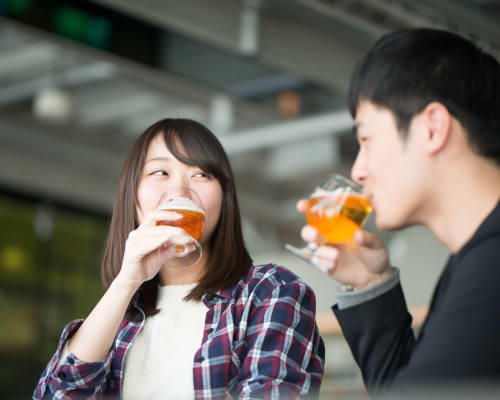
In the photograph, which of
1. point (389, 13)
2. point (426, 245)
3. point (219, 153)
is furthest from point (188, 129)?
point (426, 245)

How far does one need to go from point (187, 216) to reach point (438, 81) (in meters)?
0.65

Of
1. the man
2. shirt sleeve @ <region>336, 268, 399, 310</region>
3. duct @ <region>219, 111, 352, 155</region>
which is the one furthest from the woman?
duct @ <region>219, 111, 352, 155</region>

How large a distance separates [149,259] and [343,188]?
469mm

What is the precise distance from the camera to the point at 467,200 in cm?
122

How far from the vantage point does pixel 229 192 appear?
6.25ft

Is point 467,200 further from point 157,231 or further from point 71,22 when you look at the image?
point 71,22

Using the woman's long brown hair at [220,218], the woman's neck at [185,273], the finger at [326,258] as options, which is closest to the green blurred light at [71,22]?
the woman's long brown hair at [220,218]

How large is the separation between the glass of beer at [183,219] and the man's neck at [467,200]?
1.94 feet

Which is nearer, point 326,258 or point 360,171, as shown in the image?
point 360,171

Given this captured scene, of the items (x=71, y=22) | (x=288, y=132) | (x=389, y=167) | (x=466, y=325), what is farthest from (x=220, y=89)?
(x=466, y=325)

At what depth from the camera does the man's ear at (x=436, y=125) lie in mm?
1210

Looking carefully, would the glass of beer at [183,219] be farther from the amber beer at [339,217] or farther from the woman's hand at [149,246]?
the amber beer at [339,217]

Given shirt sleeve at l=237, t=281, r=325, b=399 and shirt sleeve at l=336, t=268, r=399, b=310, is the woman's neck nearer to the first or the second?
→ shirt sleeve at l=237, t=281, r=325, b=399

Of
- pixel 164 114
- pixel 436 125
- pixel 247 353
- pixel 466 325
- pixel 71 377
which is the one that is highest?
pixel 436 125
